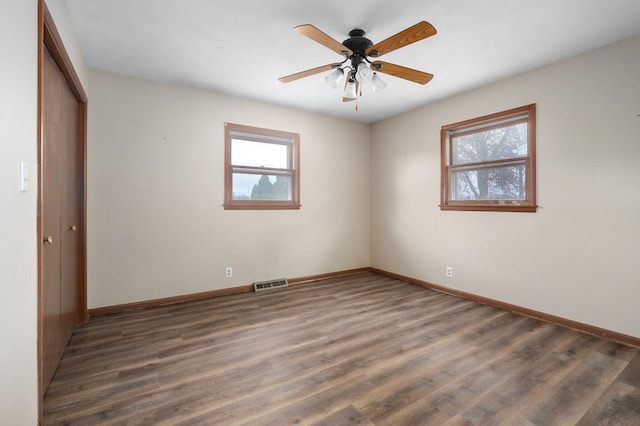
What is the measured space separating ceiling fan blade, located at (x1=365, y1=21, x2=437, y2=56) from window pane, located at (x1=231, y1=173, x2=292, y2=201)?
2429 millimetres

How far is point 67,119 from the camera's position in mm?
2518

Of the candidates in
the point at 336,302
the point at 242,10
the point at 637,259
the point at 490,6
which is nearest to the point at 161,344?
the point at 336,302

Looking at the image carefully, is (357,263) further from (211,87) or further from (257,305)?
(211,87)

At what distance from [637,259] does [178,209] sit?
15.5ft

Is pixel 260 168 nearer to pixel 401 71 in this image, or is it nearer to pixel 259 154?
pixel 259 154

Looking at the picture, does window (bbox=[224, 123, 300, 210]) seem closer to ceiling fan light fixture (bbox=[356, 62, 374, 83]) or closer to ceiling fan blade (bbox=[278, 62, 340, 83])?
ceiling fan blade (bbox=[278, 62, 340, 83])

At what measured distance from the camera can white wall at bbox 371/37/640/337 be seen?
261 centimetres

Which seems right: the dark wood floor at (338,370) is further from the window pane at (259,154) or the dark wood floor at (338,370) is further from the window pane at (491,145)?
the window pane at (259,154)

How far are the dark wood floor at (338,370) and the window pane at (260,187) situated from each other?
1640 mm

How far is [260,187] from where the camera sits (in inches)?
168

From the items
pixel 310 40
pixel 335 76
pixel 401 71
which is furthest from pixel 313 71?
pixel 401 71

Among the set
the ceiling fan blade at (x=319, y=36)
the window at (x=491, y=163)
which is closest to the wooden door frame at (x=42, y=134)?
the ceiling fan blade at (x=319, y=36)

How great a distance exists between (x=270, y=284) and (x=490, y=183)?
3.25 metres

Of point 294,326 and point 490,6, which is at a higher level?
point 490,6
